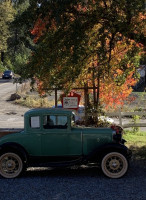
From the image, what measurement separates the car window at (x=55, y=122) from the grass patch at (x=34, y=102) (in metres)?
19.7

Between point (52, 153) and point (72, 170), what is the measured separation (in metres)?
0.91

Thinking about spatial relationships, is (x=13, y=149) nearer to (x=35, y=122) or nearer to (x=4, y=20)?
(x=35, y=122)

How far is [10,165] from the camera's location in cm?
742

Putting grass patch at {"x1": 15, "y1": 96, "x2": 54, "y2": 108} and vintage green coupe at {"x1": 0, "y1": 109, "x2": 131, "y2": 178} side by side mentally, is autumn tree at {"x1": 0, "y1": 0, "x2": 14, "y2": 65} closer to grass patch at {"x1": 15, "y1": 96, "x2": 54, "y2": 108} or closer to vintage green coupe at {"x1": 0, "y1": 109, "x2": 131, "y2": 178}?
grass patch at {"x1": 15, "y1": 96, "x2": 54, "y2": 108}

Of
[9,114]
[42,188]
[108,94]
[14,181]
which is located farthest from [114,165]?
[9,114]

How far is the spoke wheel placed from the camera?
7.40 m

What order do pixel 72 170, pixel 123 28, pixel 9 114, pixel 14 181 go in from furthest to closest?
pixel 9 114, pixel 123 28, pixel 72 170, pixel 14 181

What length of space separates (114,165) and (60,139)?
4.69ft

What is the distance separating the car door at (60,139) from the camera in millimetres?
7566

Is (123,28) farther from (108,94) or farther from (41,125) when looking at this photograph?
(108,94)

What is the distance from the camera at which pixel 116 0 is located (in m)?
9.30

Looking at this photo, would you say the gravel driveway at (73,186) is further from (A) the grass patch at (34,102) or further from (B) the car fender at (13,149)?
(A) the grass patch at (34,102)

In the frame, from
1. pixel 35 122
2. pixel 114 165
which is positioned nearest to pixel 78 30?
pixel 35 122

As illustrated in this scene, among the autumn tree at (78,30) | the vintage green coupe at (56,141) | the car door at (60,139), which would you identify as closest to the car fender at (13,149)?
the vintage green coupe at (56,141)
